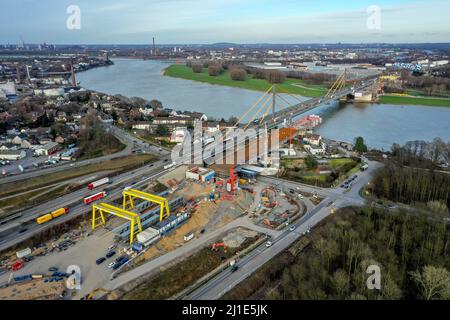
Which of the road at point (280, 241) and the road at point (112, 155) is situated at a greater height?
the road at point (112, 155)

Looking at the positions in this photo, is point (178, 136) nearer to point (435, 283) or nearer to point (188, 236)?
point (188, 236)

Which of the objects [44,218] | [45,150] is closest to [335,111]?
[45,150]

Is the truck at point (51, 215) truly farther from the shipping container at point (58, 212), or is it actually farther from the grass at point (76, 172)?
the grass at point (76, 172)

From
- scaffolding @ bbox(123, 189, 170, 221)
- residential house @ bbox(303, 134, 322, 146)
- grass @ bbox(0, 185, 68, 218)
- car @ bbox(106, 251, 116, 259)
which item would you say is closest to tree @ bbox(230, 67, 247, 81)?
residential house @ bbox(303, 134, 322, 146)

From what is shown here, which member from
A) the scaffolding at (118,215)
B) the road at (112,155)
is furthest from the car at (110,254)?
the road at (112,155)

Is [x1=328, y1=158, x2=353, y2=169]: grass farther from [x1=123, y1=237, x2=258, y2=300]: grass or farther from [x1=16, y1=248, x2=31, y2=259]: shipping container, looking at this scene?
[x1=16, y1=248, x2=31, y2=259]: shipping container
